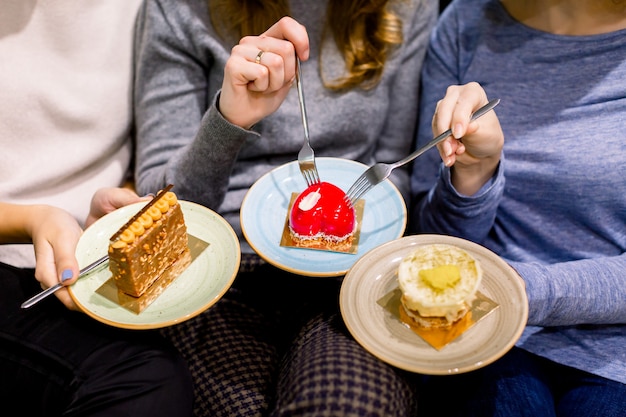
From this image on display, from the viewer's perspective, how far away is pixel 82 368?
3.44 feet

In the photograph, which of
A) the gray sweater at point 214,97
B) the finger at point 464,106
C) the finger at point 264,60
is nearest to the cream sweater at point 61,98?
the gray sweater at point 214,97

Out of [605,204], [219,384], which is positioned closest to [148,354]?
[219,384]

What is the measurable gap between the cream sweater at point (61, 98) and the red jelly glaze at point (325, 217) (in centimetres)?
58

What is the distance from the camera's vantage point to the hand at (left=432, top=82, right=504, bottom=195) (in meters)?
1.06

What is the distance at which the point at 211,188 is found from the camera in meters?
1.30

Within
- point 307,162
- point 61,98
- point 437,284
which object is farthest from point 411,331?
point 61,98

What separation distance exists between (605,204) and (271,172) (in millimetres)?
715

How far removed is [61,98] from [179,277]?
1.80ft

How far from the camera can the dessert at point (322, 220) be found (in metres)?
1.12

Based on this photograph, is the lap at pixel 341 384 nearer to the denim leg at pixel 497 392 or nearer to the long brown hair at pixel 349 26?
the denim leg at pixel 497 392

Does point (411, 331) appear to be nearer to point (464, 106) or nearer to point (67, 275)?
point (464, 106)

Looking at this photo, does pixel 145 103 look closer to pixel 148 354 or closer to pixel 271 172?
pixel 271 172

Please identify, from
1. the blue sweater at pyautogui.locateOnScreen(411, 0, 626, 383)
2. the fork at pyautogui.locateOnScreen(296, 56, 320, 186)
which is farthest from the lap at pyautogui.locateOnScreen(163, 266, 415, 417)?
the blue sweater at pyautogui.locateOnScreen(411, 0, 626, 383)

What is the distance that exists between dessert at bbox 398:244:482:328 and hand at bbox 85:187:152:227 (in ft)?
1.93
